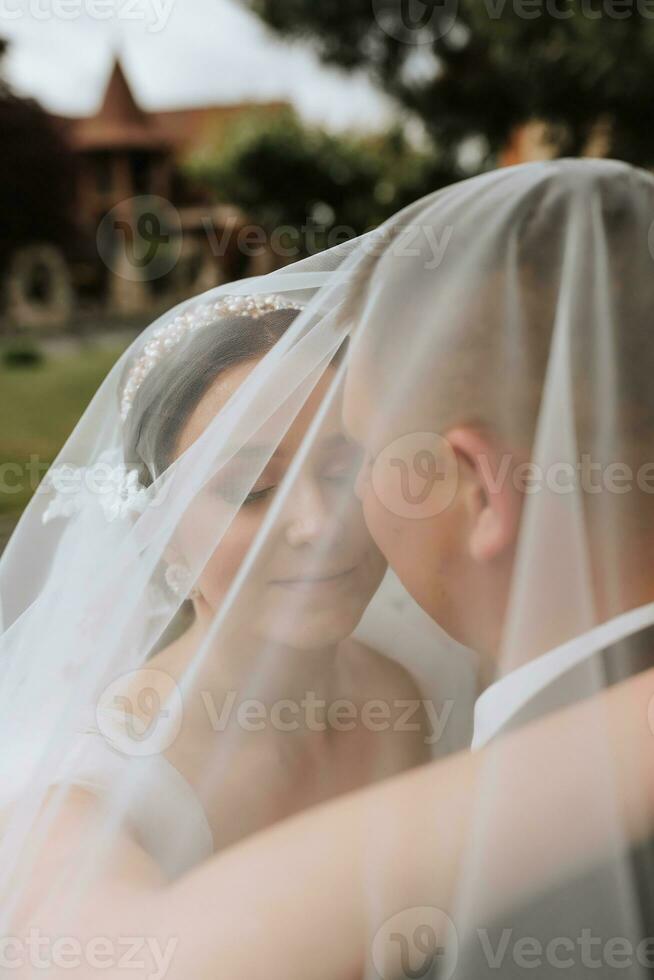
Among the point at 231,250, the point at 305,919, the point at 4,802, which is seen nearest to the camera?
the point at 305,919

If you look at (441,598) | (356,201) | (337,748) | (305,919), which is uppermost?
(441,598)

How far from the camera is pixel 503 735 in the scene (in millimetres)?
805

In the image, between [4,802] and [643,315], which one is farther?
[4,802]

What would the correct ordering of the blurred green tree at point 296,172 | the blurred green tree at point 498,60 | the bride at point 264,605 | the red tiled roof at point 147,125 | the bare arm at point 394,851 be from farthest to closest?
1. the red tiled roof at point 147,125
2. the blurred green tree at point 296,172
3. the blurred green tree at point 498,60
4. the bride at point 264,605
5. the bare arm at point 394,851

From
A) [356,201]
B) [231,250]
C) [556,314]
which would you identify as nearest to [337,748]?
[556,314]

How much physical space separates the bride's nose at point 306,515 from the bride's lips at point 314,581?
4 centimetres

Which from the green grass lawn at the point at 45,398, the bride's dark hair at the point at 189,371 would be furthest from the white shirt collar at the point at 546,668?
the green grass lawn at the point at 45,398

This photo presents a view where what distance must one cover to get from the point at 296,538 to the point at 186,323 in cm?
42

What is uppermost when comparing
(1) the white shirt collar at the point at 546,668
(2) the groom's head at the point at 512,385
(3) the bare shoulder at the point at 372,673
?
(2) the groom's head at the point at 512,385

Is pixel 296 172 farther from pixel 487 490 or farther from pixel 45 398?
pixel 487 490

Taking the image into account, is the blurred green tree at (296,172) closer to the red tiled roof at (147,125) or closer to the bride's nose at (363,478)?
the red tiled roof at (147,125)

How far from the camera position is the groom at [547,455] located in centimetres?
81

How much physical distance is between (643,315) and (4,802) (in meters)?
0.85

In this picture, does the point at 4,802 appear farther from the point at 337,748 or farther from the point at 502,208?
the point at 502,208
